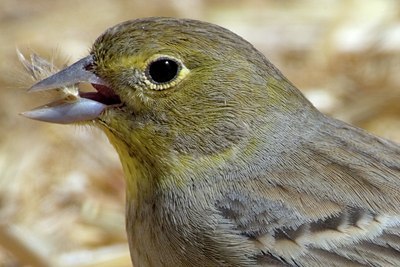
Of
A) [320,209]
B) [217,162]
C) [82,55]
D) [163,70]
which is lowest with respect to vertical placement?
[320,209]

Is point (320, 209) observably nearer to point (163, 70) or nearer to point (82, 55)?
point (163, 70)

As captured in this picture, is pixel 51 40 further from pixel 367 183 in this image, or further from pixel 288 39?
pixel 367 183

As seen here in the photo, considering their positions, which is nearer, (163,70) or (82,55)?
(163,70)

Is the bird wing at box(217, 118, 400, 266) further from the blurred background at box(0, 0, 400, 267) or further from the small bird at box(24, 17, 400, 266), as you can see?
the blurred background at box(0, 0, 400, 267)

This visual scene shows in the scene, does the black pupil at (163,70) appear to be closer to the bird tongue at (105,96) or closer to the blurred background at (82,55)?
the bird tongue at (105,96)

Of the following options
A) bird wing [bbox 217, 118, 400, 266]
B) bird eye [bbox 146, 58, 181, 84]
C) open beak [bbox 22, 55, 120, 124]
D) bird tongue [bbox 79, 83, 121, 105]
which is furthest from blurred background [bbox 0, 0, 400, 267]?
bird wing [bbox 217, 118, 400, 266]

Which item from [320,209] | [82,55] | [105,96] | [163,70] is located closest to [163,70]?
[163,70]

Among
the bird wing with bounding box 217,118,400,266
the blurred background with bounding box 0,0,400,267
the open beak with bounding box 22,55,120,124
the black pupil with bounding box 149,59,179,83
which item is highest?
the blurred background with bounding box 0,0,400,267
